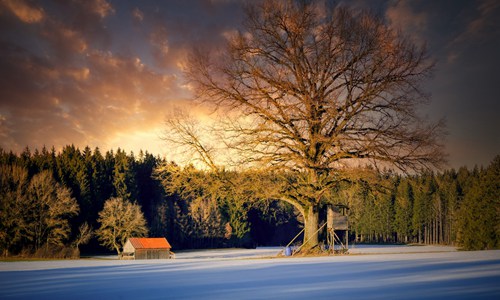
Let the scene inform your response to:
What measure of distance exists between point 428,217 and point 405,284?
115 meters

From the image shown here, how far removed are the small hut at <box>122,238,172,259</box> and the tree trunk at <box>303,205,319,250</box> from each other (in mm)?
41780

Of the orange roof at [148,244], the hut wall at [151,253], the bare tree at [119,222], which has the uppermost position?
the bare tree at [119,222]

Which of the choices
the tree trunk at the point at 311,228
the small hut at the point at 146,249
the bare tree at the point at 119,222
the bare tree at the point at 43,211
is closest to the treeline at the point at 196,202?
the bare tree at the point at 43,211

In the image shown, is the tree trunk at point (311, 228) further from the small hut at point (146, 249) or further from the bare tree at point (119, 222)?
the bare tree at point (119, 222)

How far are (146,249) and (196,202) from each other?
139 feet

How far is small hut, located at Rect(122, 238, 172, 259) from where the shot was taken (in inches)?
2353

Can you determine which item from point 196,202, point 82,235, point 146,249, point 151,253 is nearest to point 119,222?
point 82,235

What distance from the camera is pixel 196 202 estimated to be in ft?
69.9

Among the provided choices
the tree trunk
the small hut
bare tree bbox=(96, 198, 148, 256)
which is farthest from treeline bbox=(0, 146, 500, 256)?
the small hut

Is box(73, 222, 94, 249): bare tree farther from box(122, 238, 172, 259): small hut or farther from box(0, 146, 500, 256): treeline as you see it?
box(122, 238, 172, 259): small hut

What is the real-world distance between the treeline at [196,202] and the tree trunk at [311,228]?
5.48 ft

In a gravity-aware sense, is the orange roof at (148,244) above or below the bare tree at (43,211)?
below

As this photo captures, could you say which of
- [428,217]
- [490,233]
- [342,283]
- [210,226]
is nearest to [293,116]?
[342,283]

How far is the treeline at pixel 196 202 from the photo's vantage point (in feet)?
Answer: 69.0
